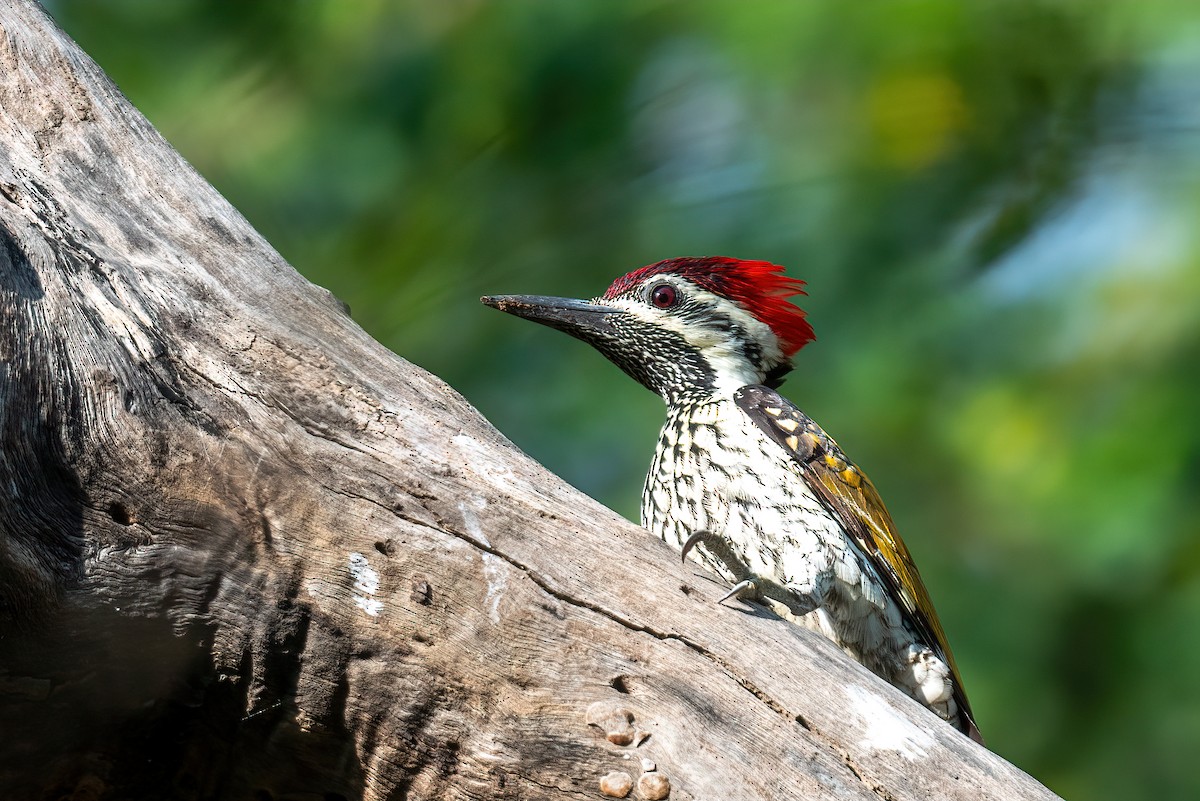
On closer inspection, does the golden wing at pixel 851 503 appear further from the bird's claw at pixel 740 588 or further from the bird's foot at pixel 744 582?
the bird's claw at pixel 740 588

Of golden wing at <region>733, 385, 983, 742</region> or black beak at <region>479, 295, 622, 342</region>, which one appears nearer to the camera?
golden wing at <region>733, 385, 983, 742</region>

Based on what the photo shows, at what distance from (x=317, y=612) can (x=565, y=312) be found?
2.01 metres

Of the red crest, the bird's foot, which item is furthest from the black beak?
the bird's foot

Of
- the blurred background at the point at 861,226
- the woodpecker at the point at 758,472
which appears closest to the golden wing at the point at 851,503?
the woodpecker at the point at 758,472

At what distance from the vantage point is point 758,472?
352 cm

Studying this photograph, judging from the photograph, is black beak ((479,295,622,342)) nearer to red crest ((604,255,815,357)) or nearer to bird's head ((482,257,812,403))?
bird's head ((482,257,812,403))

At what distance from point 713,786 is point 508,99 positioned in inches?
217

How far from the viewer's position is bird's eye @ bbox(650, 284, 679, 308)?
4.22 m

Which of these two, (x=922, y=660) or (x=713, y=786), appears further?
(x=922, y=660)

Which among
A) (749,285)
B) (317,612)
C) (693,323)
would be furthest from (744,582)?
(749,285)

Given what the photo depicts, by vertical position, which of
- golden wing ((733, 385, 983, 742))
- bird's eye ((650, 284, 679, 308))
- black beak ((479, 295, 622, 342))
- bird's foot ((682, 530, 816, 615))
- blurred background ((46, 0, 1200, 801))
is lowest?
bird's foot ((682, 530, 816, 615))

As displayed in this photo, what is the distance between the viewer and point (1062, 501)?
5.96 meters

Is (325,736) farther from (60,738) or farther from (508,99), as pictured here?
(508,99)

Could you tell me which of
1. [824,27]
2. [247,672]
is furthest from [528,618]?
[824,27]
